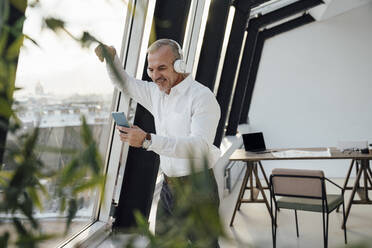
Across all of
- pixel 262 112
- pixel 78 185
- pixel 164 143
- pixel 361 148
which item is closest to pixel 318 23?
pixel 262 112

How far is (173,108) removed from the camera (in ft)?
8.13

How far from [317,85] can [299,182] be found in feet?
18.3

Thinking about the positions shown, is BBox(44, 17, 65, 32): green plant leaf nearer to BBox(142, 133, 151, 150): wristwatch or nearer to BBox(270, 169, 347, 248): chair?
BBox(142, 133, 151, 150): wristwatch

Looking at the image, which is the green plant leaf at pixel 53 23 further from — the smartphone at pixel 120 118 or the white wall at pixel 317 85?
the white wall at pixel 317 85

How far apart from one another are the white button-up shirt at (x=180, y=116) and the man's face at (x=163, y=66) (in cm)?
9

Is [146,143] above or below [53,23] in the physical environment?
below

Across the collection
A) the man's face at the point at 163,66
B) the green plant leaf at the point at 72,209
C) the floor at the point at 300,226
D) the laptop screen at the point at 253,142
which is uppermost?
the man's face at the point at 163,66

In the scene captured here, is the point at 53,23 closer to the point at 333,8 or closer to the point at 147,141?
the point at 147,141

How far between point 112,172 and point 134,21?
46.5 inches

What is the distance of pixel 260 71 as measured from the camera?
9.37m

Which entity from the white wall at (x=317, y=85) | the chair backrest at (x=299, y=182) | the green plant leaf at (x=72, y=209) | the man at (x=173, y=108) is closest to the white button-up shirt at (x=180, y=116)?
the man at (x=173, y=108)

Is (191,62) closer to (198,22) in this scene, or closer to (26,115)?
(198,22)

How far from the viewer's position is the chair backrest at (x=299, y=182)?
13.1 feet

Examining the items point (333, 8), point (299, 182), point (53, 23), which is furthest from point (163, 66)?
point (333, 8)
